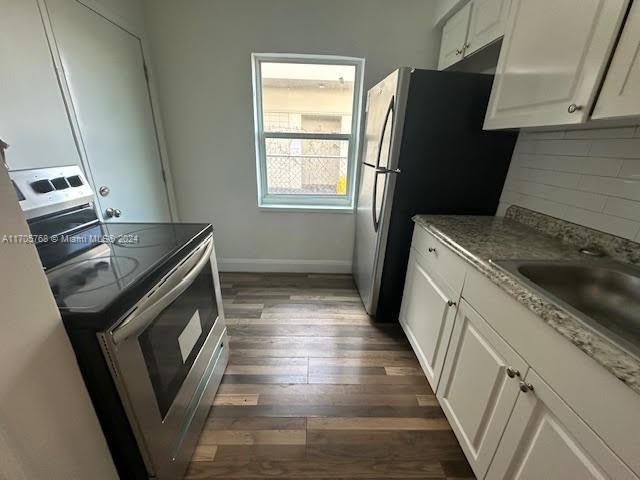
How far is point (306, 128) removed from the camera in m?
2.51

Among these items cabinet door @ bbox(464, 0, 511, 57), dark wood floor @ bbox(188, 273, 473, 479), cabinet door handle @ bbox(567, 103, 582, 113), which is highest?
cabinet door @ bbox(464, 0, 511, 57)

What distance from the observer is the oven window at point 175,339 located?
90 cm

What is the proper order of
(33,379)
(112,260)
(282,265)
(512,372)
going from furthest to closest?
(282,265), (112,260), (512,372), (33,379)

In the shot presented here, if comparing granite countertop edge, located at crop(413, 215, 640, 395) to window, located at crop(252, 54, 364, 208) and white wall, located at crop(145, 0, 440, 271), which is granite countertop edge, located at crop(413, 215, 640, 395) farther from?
white wall, located at crop(145, 0, 440, 271)

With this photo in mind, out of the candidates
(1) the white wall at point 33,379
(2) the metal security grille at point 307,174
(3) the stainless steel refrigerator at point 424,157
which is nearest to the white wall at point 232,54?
(2) the metal security grille at point 307,174

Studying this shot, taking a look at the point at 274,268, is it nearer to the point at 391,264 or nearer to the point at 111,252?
the point at 391,264

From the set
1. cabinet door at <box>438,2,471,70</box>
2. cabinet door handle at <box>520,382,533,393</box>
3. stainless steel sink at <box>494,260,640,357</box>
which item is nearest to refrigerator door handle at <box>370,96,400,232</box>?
cabinet door at <box>438,2,471,70</box>

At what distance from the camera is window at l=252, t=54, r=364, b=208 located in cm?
236

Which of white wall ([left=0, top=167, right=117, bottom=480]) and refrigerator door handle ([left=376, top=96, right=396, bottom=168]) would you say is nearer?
white wall ([left=0, top=167, right=117, bottom=480])

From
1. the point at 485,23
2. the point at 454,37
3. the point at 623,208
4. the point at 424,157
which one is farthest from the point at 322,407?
the point at 454,37

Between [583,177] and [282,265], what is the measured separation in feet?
7.87

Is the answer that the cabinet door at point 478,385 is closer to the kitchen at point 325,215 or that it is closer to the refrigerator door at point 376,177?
the kitchen at point 325,215

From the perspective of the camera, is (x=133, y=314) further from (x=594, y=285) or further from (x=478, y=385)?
(x=594, y=285)

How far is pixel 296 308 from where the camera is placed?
2.30 meters
